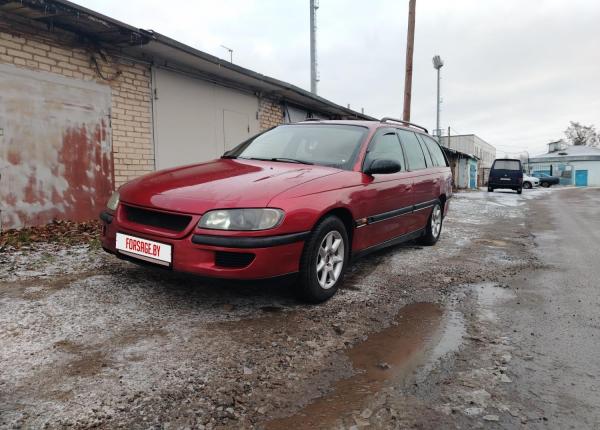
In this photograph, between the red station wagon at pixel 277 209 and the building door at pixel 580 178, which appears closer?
the red station wagon at pixel 277 209

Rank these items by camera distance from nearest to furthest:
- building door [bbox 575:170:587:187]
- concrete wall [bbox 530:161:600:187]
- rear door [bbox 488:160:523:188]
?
rear door [bbox 488:160:523:188] → concrete wall [bbox 530:161:600:187] → building door [bbox 575:170:587:187]

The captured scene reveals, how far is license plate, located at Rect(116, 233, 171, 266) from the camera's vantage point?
10.0ft

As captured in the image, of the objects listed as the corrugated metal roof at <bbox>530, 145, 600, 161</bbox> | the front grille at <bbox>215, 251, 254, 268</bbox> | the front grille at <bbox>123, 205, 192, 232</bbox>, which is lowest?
the front grille at <bbox>215, 251, 254, 268</bbox>

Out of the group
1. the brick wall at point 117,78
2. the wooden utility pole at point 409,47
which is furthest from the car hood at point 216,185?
the wooden utility pole at point 409,47

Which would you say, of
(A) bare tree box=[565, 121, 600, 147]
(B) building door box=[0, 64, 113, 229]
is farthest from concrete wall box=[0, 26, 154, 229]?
(A) bare tree box=[565, 121, 600, 147]

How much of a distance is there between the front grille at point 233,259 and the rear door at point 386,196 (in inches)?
54.5

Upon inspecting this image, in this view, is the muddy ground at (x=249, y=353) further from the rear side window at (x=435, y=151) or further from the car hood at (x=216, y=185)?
the rear side window at (x=435, y=151)

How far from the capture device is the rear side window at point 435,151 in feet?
20.3

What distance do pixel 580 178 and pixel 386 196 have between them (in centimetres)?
5821

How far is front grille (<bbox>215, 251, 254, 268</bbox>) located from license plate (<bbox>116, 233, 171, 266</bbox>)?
14.7 inches

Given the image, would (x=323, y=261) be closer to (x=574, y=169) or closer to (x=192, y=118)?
(x=192, y=118)

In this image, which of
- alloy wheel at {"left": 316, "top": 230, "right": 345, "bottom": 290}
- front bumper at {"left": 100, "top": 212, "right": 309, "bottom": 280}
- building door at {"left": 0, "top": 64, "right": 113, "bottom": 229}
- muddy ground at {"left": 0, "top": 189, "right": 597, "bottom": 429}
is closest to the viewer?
muddy ground at {"left": 0, "top": 189, "right": 597, "bottom": 429}

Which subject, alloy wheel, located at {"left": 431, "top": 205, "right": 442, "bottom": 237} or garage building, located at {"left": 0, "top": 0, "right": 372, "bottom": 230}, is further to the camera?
alloy wheel, located at {"left": 431, "top": 205, "right": 442, "bottom": 237}

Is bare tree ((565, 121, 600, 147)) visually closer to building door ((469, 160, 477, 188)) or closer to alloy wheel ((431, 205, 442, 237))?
building door ((469, 160, 477, 188))
